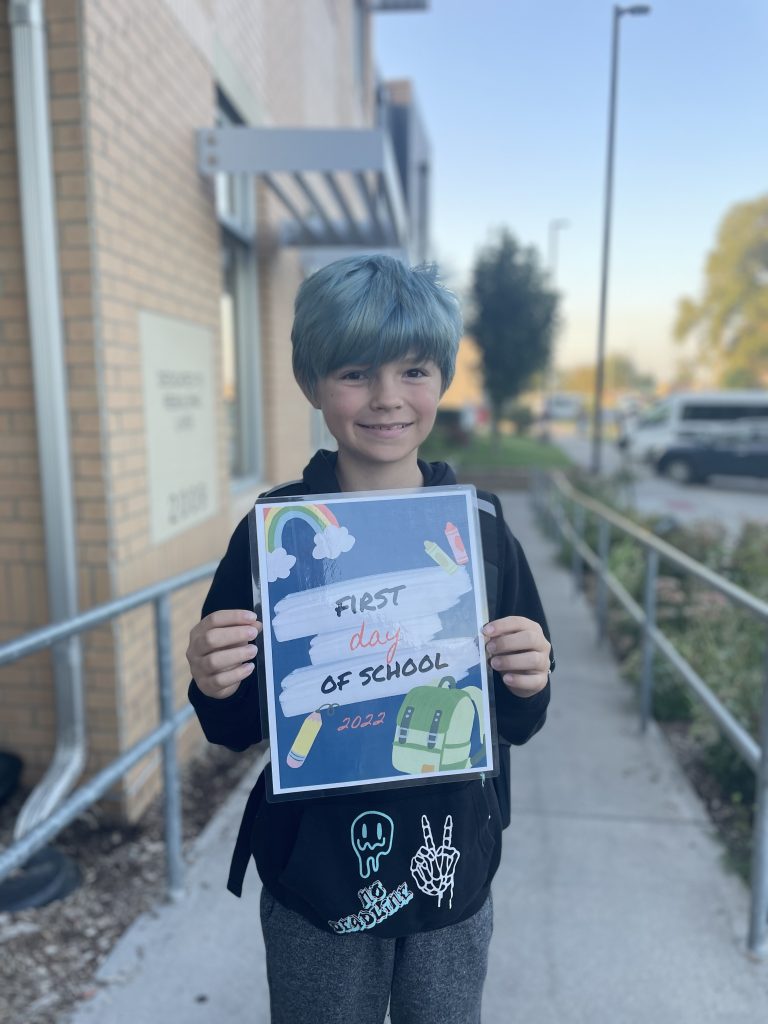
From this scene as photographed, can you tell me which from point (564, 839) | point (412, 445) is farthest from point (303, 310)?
point (564, 839)

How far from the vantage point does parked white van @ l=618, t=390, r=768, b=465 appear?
21984 mm

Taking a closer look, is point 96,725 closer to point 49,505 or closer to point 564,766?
point 49,505

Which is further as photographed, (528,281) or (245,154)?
(528,281)

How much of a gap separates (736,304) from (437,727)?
4445 cm

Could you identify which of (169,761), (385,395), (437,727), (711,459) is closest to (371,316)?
(385,395)

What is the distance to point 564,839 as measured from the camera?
3.02 meters

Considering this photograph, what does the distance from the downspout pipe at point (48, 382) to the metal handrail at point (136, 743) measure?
42 cm

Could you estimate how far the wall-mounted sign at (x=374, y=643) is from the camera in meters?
1.18

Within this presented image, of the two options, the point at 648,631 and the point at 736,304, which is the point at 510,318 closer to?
the point at 648,631

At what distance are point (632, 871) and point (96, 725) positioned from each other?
2.01 meters

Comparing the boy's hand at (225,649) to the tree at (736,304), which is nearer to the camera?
the boy's hand at (225,649)

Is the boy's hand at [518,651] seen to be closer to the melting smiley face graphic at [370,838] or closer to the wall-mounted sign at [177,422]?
the melting smiley face graphic at [370,838]

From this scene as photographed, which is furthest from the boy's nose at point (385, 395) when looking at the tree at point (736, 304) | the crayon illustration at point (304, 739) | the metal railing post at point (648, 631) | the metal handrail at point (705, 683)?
the tree at point (736, 304)

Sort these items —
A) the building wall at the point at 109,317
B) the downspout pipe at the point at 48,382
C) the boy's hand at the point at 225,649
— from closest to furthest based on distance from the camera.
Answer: the boy's hand at the point at 225,649
the downspout pipe at the point at 48,382
the building wall at the point at 109,317
